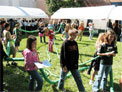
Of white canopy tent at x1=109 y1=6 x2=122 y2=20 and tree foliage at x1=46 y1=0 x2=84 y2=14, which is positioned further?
tree foliage at x1=46 y1=0 x2=84 y2=14

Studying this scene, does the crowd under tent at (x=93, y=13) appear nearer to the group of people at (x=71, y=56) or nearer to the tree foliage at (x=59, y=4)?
the tree foliage at (x=59, y=4)

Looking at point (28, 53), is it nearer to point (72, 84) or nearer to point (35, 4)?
point (72, 84)

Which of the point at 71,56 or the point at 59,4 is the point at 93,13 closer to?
the point at 71,56

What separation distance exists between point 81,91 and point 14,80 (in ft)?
6.76

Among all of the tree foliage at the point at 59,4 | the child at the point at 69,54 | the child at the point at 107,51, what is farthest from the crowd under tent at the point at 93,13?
the child at the point at 69,54

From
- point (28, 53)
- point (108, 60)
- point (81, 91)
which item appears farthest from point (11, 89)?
point (108, 60)

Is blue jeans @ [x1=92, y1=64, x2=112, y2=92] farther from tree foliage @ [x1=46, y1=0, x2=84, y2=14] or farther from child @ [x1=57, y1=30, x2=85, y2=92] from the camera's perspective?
tree foliage @ [x1=46, y1=0, x2=84, y2=14]

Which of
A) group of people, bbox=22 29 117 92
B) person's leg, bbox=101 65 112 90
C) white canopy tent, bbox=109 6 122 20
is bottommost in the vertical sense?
person's leg, bbox=101 65 112 90

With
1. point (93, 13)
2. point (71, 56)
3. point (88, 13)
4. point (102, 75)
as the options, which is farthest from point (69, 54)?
point (88, 13)

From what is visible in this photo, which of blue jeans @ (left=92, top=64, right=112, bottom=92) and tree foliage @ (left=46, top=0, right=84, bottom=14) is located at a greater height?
tree foliage @ (left=46, top=0, right=84, bottom=14)

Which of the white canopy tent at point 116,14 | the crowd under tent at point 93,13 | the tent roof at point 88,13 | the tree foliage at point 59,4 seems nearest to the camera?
the white canopy tent at point 116,14

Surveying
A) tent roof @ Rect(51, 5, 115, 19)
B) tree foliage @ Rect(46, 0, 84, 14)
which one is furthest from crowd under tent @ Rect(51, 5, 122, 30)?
tree foliage @ Rect(46, 0, 84, 14)

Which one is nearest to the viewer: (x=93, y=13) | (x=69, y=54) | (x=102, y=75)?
(x=69, y=54)

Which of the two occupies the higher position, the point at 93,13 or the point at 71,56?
the point at 93,13
